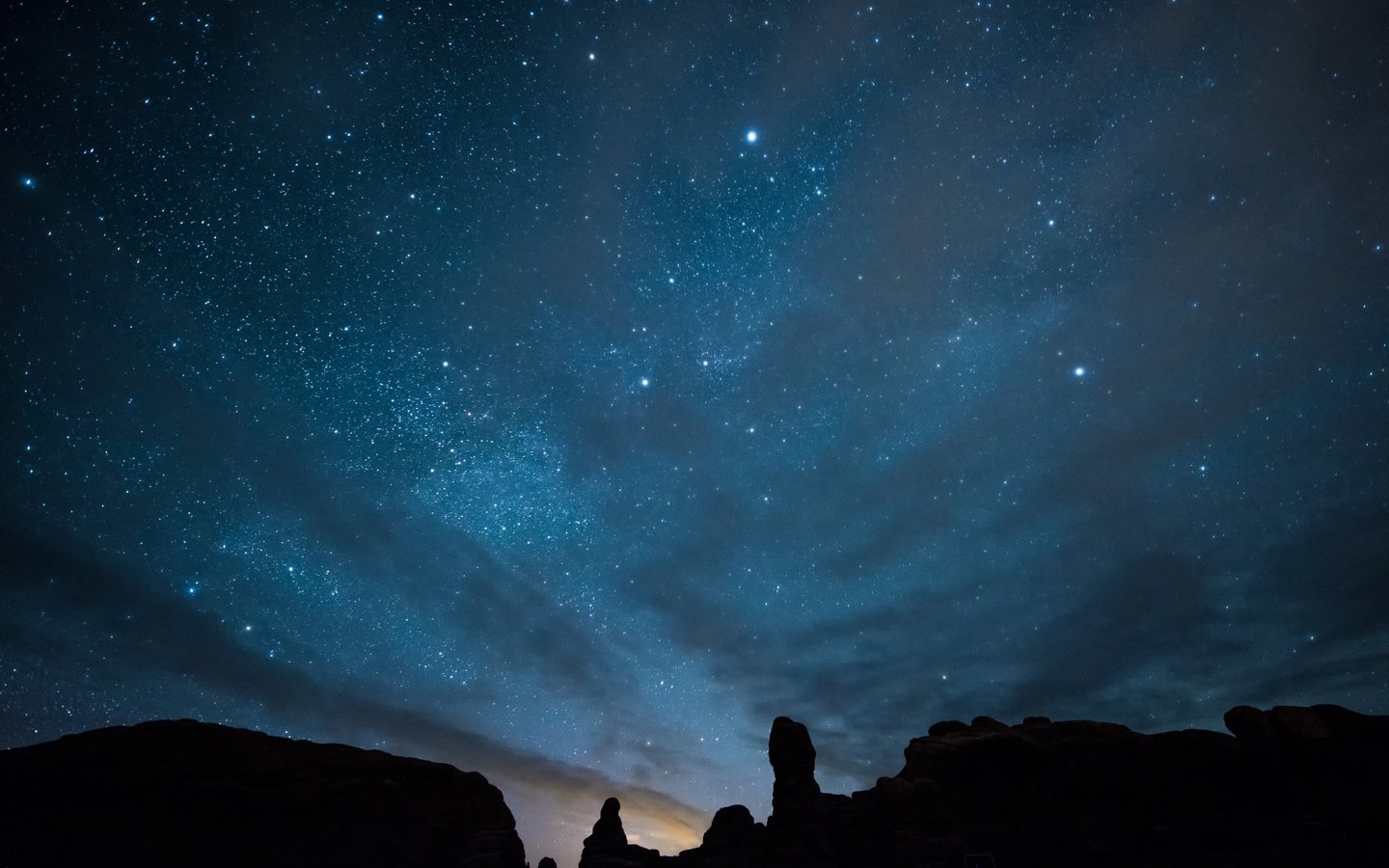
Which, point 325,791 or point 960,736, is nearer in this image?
point 325,791

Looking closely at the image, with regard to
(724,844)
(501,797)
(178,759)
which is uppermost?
(178,759)

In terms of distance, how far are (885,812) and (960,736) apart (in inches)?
358

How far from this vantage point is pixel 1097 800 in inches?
1649

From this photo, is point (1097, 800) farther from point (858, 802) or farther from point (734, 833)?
point (734, 833)

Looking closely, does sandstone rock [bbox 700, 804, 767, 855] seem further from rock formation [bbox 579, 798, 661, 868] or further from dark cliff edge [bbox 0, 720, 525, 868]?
dark cliff edge [bbox 0, 720, 525, 868]

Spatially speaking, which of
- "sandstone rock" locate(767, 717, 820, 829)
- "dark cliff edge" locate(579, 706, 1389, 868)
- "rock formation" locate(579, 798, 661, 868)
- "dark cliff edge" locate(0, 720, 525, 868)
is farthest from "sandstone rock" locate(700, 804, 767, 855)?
"dark cliff edge" locate(0, 720, 525, 868)

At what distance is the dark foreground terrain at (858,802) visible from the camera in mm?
35969

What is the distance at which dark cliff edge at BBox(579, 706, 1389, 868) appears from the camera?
37094 millimetres

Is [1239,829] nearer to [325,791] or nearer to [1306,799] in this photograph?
[1306,799]

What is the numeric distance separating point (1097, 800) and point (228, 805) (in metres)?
60.1

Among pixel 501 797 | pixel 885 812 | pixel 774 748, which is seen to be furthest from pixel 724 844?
pixel 501 797

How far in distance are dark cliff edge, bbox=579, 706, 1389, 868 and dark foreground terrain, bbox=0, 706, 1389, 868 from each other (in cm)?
10

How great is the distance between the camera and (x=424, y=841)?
42.0 meters

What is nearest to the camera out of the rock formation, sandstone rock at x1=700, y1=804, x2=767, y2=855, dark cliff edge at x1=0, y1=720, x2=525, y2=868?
dark cliff edge at x1=0, y1=720, x2=525, y2=868
